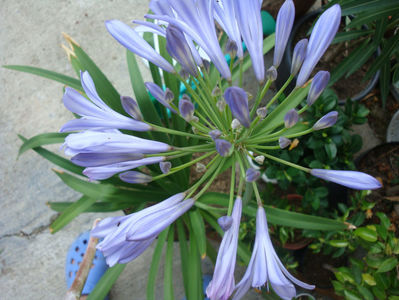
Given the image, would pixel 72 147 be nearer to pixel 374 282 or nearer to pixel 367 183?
pixel 367 183

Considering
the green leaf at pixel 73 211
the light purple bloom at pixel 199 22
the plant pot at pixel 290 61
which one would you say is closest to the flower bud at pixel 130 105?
the light purple bloom at pixel 199 22

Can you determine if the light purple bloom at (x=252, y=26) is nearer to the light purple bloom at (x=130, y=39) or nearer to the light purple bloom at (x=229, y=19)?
the light purple bloom at (x=229, y=19)

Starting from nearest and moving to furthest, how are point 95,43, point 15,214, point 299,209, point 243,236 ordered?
point 243,236, point 299,209, point 15,214, point 95,43

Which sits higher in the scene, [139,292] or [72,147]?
[72,147]

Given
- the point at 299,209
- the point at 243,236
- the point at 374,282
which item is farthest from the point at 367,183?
the point at 299,209

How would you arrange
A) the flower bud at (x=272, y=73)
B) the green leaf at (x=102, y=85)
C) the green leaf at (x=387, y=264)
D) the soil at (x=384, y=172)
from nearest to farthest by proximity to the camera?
the flower bud at (x=272, y=73) → the green leaf at (x=387, y=264) → the green leaf at (x=102, y=85) → the soil at (x=384, y=172)

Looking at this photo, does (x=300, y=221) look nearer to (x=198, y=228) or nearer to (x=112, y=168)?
(x=198, y=228)
